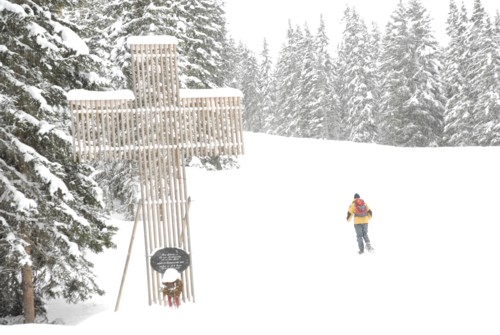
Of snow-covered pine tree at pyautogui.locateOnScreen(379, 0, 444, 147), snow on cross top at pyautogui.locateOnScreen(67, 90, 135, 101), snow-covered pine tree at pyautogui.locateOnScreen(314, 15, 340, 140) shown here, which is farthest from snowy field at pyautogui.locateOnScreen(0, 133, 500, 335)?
snow-covered pine tree at pyautogui.locateOnScreen(314, 15, 340, 140)

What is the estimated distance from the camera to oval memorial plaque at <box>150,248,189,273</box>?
1062 centimetres

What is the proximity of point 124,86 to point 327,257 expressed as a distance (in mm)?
10077

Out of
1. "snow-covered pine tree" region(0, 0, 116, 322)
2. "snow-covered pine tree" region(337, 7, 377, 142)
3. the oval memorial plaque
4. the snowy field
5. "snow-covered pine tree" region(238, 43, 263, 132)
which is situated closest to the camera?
the snowy field

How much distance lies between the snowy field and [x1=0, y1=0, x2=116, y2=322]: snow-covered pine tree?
4.90 feet

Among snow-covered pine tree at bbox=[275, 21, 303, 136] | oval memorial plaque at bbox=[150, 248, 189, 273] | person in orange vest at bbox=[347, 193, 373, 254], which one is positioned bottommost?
oval memorial plaque at bbox=[150, 248, 189, 273]

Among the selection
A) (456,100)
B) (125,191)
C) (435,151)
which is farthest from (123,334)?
(456,100)

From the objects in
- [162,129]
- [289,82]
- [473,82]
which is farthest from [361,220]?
[289,82]

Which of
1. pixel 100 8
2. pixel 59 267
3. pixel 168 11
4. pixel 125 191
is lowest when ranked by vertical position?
pixel 59 267

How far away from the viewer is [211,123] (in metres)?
11.2

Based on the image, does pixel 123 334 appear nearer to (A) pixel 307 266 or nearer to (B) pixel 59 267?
(B) pixel 59 267

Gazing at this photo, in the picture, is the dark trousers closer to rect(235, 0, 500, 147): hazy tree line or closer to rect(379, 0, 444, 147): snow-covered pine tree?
rect(235, 0, 500, 147): hazy tree line

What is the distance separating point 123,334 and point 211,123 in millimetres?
4467

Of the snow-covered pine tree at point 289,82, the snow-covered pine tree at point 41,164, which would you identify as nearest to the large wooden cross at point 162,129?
the snow-covered pine tree at point 41,164

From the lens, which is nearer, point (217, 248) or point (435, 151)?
point (217, 248)
